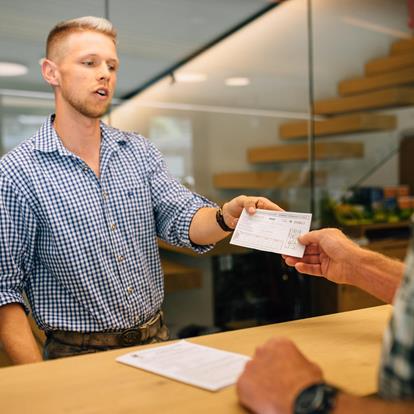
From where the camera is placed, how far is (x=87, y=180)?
1966 mm

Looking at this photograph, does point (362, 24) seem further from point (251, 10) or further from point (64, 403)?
point (64, 403)

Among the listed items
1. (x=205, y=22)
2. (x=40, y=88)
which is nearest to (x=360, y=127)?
(x=205, y=22)

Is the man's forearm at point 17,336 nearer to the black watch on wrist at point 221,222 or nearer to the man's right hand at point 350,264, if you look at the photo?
the black watch on wrist at point 221,222

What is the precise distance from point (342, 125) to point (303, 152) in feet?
1.28

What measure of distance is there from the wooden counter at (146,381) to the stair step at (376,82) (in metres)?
3.08

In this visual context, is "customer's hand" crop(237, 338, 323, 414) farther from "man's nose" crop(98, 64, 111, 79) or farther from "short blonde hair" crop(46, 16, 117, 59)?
"short blonde hair" crop(46, 16, 117, 59)

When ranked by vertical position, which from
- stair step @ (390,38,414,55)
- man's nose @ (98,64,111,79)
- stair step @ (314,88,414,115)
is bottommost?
man's nose @ (98,64,111,79)

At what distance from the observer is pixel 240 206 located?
1.93 meters

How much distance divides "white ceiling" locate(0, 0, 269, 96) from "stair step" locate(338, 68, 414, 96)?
0.91m

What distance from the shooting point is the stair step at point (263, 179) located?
364 centimetres

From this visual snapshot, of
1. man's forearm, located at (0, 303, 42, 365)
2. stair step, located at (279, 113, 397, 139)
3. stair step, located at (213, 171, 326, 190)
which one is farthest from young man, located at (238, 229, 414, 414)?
stair step, located at (279, 113, 397, 139)

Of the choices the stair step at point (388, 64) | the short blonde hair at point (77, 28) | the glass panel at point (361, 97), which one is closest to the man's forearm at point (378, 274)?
the short blonde hair at point (77, 28)

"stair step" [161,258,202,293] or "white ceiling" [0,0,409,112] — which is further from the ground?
"white ceiling" [0,0,409,112]

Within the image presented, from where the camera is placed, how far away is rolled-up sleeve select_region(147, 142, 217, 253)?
208cm
